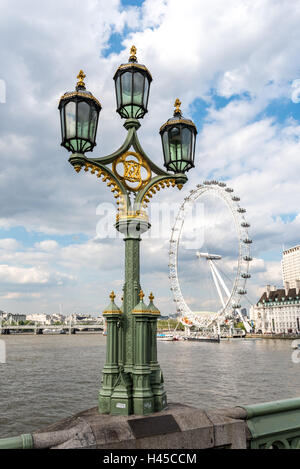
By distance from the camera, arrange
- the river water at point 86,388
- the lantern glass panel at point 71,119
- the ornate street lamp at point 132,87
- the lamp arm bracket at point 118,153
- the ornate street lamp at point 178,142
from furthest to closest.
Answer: the river water at point 86,388 < the ornate street lamp at point 178,142 < the ornate street lamp at point 132,87 < the lamp arm bracket at point 118,153 < the lantern glass panel at point 71,119

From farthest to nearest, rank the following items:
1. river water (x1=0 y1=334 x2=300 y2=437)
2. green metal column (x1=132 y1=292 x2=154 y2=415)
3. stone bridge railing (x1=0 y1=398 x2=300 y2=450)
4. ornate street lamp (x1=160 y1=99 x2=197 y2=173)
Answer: river water (x1=0 y1=334 x2=300 y2=437) → ornate street lamp (x1=160 y1=99 x2=197 y2=173) → green metal column (x1=132 y1=292 x2=154 y2=415) → stone bridge railing (x1=0 y1=398 x2=300 y2=450)

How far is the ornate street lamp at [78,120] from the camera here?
4.88m

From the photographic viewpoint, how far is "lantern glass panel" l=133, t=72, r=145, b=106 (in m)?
5.54

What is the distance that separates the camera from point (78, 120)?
4.88 m

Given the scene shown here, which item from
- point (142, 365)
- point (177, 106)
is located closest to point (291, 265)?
point (177, 106)

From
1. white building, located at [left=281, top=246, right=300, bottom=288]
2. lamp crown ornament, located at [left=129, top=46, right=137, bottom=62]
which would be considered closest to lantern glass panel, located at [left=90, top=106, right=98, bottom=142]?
lamp crown ornament, located at [left=129, top=46, right=137, bottom=62]

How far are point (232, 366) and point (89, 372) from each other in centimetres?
1427

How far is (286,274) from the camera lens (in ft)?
553

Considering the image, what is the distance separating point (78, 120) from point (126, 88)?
1126 millimetres

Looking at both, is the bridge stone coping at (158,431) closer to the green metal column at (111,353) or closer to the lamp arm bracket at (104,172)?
the green metal column at (111,353)

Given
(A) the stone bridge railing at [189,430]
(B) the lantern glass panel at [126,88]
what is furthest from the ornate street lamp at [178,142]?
(A) the stone bridge railing at [189,430]

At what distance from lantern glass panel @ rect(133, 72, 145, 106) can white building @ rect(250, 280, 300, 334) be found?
11200 centimetres

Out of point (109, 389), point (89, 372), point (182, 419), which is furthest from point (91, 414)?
point (89, 372)

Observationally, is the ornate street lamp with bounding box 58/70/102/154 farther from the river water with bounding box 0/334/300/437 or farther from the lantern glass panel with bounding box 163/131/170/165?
the river water with bounding box 0/334/300/437
